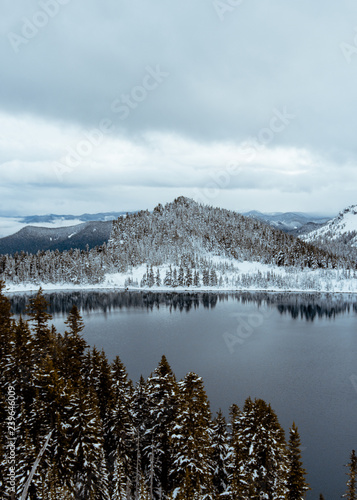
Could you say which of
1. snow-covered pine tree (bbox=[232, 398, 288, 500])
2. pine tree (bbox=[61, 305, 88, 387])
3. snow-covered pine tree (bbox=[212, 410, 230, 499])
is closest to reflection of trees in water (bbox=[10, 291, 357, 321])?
pine tree (bbox=[61, 305, 88, 387])

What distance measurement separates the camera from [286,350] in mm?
77125

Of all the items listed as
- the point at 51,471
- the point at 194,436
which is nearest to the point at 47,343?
the point at 51,471

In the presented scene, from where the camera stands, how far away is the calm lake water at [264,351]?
1663 inches

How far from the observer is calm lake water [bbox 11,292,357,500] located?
4225cm

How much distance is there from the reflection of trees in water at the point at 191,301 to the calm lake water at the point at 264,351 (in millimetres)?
463

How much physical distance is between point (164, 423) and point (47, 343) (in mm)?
15852

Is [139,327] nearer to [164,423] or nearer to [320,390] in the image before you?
[320,390]

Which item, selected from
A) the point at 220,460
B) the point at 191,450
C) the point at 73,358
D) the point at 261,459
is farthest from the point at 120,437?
the point at 261,459

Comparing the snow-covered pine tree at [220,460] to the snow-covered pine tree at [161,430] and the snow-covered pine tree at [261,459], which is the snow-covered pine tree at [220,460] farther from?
the snow-covered pine tree at [161,430]

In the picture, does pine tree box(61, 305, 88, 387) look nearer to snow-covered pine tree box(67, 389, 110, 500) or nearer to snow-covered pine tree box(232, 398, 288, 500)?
snow-covered pine tree box(67, 389, 110, 500)

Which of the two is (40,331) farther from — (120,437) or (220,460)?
(220,460)

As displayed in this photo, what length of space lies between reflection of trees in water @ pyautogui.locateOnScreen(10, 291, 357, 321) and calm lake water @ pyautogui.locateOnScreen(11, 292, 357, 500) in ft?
1.52

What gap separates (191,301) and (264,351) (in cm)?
7985

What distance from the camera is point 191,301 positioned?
15450cm
